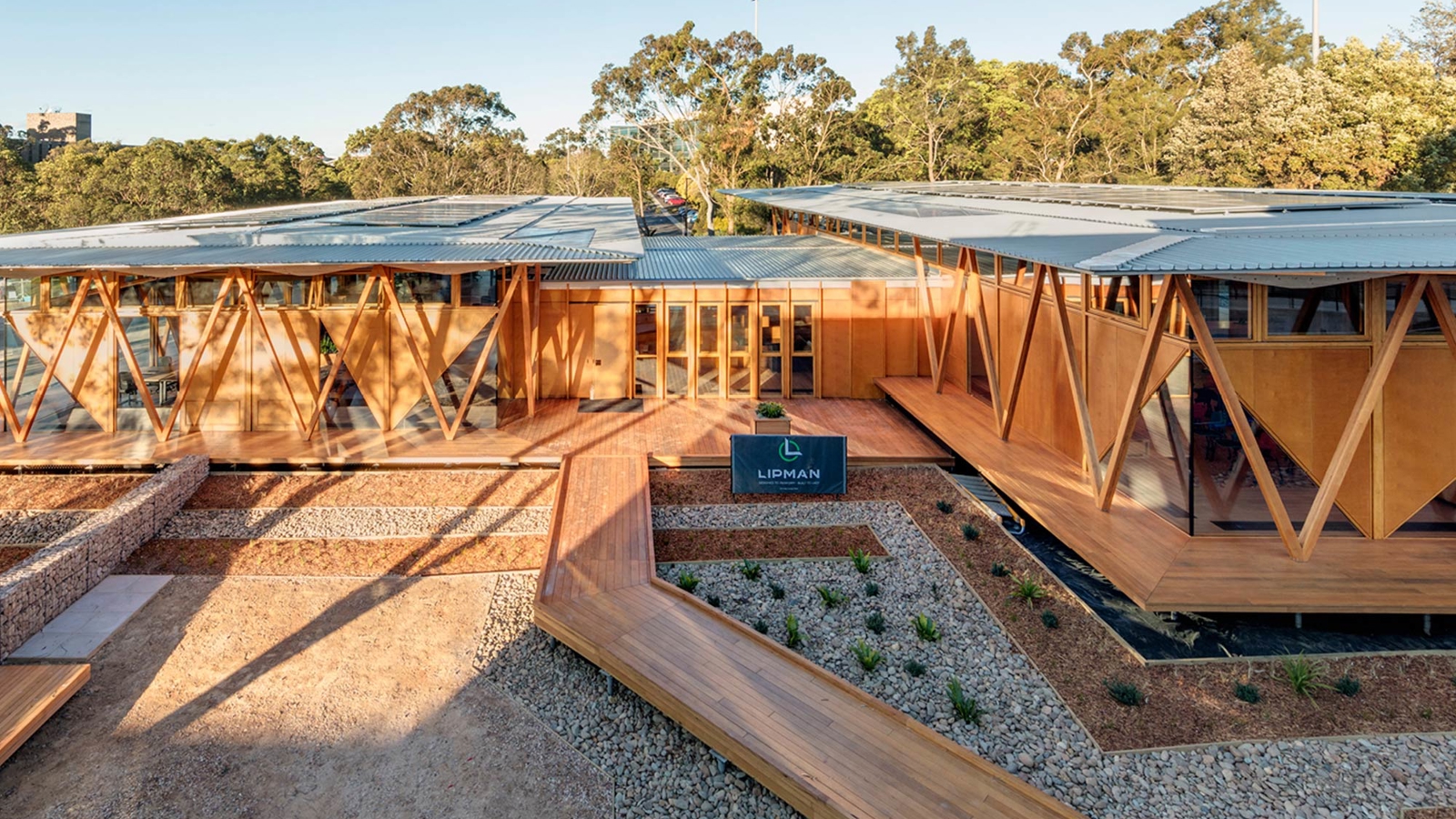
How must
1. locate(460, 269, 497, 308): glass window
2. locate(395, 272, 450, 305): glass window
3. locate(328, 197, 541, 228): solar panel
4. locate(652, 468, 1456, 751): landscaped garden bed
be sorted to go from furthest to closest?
locate(328, 197, 541, 228): solar panel < locate(460, 269, 497, 308): glass window < locate(395, 272, 450, 305): glass window < locate(652, 468, 1456, 751): landscaped garden bed

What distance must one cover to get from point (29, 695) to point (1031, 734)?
8.10 metres

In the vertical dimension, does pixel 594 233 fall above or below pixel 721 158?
below

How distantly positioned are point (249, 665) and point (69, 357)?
9.28 m

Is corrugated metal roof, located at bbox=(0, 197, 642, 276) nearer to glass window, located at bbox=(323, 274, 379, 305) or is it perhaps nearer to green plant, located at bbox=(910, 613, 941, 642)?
glass window, located at bbox=(323, 274, 379, 305)

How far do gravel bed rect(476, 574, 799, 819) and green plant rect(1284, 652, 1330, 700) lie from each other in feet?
14.6

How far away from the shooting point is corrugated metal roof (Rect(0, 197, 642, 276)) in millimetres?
11938

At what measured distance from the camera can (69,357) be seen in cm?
1364

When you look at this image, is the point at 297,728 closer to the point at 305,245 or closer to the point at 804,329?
the point at 305,245

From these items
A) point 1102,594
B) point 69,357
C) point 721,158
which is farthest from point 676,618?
point 721,158

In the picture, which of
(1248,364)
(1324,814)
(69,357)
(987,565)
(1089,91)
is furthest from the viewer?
(1089,91)

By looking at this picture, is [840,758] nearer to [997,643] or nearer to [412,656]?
[997,643]

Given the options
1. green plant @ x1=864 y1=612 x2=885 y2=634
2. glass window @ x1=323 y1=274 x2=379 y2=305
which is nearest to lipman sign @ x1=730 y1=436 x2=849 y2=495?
green plant @ x1=864 y1=612 x2=885 y2=634

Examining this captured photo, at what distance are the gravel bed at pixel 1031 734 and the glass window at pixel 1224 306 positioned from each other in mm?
3561

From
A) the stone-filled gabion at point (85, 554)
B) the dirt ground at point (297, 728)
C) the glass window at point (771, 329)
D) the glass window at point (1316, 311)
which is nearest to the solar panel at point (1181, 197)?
the glass window at point (1316, 311)
